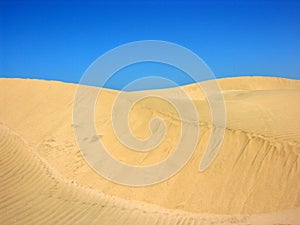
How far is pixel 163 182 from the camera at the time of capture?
7.74 meters

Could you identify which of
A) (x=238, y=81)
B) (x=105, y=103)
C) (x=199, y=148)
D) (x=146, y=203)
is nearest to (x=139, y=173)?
(x=146, y=203)

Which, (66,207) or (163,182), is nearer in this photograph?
(66,207)

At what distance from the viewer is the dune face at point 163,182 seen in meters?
6.40

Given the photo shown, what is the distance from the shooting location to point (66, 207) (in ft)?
23.2

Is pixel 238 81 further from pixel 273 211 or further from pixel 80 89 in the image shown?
pixel 273 211

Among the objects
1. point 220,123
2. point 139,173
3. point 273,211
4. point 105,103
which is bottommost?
point 273,211

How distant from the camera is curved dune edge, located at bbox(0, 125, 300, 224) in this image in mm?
6234

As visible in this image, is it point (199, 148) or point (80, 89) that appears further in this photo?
point (80, 89)

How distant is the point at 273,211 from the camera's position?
6.02m

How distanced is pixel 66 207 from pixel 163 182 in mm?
2358

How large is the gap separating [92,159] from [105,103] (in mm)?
3755

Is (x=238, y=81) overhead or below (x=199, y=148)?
overhead

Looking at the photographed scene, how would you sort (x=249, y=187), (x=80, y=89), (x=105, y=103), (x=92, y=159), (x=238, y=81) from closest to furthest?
1. (x=249, y=187)
2. (x=92, y=159)
3. (x=105, y=103)
4. (x=80, y=89)
5. (x=238, y=81)

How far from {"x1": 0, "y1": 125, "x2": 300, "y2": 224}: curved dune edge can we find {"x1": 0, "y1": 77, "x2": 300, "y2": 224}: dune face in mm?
20
